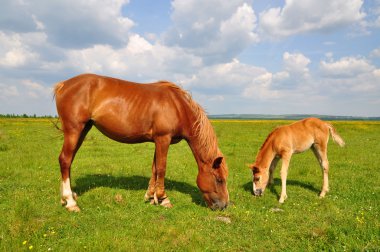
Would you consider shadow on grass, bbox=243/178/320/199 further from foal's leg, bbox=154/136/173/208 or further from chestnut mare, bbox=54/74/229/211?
foal's leg, bbox=154/136/173/208

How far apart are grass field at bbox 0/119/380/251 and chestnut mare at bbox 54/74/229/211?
0.63m

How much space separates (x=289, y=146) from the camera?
815 cm

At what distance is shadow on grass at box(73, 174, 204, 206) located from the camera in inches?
320

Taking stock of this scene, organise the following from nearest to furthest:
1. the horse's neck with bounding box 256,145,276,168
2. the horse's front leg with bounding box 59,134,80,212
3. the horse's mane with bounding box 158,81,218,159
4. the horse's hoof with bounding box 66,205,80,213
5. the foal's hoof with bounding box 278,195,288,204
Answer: the horse's hoof with bounding box 66,205,80,213
the horse's front leg with bounding box 59,134,80,212
the horse's mane with bounding box 158,81,218,159
the foal's hoof with bounding box 278,195,288,204
the horse's neck with bounding box 256,145,276,168

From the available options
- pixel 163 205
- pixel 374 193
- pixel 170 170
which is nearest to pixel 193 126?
pixel 163 205

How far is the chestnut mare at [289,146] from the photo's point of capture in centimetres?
809

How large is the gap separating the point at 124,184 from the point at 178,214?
298 centimetres

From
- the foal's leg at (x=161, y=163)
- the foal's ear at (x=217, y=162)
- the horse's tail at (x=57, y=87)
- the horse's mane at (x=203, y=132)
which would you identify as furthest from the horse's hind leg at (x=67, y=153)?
the foal's ear at (x=217, y=162)

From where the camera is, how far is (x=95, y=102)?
6.66 metres

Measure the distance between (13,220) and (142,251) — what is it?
2.57 metres

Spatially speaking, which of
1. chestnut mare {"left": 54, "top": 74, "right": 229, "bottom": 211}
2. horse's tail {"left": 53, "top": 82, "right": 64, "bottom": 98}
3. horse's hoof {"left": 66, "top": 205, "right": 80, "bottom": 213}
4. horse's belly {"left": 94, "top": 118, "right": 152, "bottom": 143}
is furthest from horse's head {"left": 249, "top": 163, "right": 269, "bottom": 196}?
horse's tail {"left": 53, "top": 82, "right": 64, "bottom": 98}

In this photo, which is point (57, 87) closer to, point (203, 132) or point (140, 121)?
point (140, 121)

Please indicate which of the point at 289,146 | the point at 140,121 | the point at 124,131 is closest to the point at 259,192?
the point at 289,146

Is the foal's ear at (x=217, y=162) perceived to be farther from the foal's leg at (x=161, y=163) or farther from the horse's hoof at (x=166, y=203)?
the horse's hoof at (x=166, y=203)
